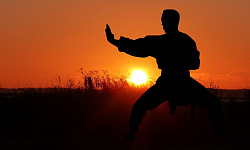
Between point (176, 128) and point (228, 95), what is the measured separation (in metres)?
5.79

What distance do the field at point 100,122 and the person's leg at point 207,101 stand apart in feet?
11.6

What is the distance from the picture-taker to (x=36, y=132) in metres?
12.3

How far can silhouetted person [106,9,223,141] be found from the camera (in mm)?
6637

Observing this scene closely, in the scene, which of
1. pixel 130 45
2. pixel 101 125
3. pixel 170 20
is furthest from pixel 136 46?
pixel 101 125

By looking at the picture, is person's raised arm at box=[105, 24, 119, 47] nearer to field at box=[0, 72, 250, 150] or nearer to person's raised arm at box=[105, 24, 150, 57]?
person's raised arm at box=[105, 24, 150, 57]

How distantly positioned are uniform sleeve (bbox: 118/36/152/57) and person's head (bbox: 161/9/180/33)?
0.35m

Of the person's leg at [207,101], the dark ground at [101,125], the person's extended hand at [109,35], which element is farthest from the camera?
the dark ground at [101,125]

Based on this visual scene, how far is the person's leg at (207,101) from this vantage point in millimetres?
6633

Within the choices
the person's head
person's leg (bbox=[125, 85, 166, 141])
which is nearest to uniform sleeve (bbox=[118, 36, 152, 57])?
the person's head

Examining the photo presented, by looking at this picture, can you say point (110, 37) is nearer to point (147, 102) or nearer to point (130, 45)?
point (130, 45)

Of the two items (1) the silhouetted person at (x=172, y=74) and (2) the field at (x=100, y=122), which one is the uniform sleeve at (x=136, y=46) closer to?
(1) the silhouetted person at (x=172, y=74)

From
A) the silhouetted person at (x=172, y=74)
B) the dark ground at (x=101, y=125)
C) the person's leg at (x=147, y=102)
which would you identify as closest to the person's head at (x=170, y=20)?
the silhouetted person at (x=172, y=74)

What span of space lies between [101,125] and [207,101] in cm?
669

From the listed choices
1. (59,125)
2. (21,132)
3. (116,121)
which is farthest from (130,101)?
(21,132)
